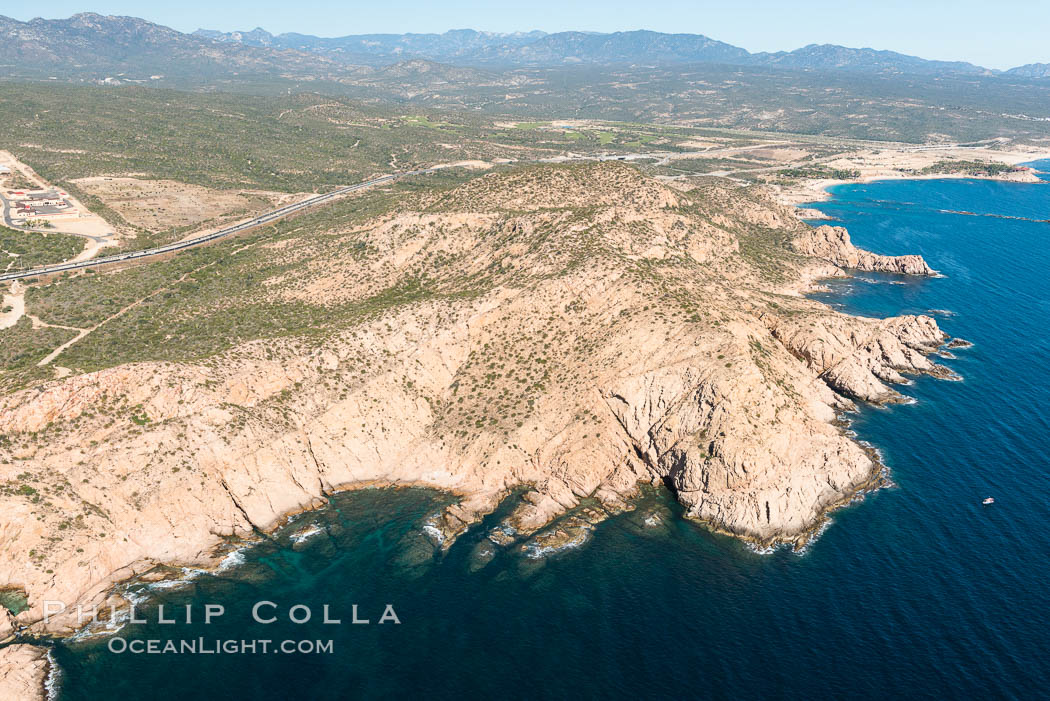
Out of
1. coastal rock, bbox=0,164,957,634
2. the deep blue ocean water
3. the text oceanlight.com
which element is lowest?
the text oceanlight.com

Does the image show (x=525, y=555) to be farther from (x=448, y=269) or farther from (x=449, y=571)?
(x=448, y=269)

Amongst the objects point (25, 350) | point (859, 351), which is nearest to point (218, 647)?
point (25, 350)

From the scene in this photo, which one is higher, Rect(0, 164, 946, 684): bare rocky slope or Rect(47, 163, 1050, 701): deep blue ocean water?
Rect(0, 164, 946, 684): bare rocky slope

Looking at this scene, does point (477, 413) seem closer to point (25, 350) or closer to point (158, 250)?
point (25, 350)

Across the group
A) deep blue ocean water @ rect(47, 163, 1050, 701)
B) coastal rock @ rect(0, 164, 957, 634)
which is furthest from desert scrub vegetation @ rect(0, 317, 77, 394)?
deep blue ocean water @ rect(47, 163, 1050, 701)

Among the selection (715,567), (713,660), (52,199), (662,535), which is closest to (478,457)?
(662,535)

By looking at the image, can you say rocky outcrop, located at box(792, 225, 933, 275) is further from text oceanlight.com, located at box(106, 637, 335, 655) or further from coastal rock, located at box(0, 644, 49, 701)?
coastal rock, located at box(0, 644, 49, 701)
